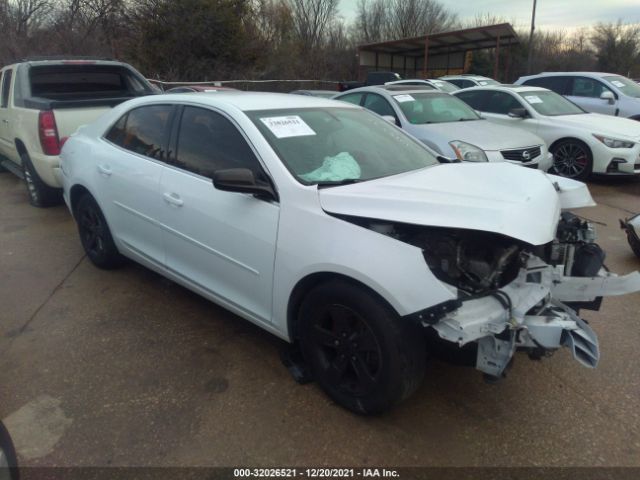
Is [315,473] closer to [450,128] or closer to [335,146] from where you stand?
[335,146]

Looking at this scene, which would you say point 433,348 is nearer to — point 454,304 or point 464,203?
point 454,304

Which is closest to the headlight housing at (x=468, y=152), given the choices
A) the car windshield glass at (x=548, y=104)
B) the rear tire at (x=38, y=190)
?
the car windshield glass at (x=548, y=104)

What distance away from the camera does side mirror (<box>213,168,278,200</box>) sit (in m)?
2.61

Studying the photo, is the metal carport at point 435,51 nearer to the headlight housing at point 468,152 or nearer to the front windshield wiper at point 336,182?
the headlight housing at point 468,152

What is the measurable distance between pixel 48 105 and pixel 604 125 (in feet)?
25.9

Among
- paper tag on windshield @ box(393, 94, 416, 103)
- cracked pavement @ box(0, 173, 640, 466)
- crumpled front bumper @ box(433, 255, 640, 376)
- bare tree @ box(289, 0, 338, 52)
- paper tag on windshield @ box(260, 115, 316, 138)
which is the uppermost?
bare tree @ box(289, 0, 338, 52)

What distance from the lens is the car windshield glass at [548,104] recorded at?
27.4 feet

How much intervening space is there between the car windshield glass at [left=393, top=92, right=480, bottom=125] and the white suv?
406cm

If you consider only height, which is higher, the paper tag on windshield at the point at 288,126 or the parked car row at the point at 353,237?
the paper tag on windshield at the point at 288,126

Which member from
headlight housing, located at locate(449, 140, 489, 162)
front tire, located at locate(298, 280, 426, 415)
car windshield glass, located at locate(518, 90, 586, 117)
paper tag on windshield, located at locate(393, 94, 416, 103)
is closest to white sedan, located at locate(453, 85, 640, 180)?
car windshield glass, located at locate(518, 90, 586, 117)

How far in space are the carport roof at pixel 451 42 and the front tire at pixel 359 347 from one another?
67.0 feet

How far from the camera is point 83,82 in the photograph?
718 centimetres

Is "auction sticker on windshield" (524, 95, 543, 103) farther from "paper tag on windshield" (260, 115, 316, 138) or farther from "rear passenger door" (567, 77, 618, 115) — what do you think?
A: "paper tag on windshield" (260, 115, 316, 138)

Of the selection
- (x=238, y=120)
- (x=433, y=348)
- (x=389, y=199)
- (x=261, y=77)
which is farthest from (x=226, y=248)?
(x=261, y=77)
